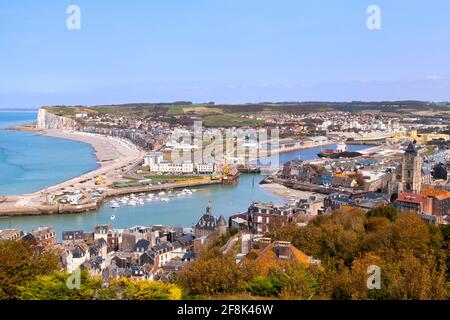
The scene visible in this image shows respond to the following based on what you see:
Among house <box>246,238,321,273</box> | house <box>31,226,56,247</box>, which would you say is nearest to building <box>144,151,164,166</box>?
house <box>31,226,56,247</box>

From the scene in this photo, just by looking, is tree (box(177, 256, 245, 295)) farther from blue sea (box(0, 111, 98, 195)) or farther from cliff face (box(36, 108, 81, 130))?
cliff face (box(36, 108, 81, 130))

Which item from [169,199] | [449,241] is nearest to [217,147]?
[169,199]

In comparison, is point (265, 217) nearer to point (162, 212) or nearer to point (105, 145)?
point (162, 212)

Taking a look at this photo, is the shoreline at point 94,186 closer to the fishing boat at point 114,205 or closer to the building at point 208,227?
the fishing boat at point 114,205

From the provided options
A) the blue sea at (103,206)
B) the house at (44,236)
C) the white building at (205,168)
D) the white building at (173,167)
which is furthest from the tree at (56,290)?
the white building at (173,167)

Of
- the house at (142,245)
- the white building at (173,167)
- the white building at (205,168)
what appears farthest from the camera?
the white building at (173,167)
